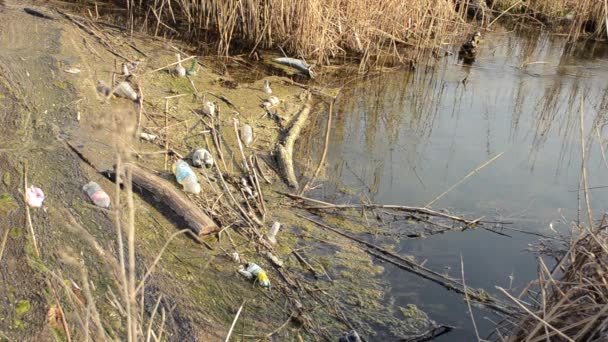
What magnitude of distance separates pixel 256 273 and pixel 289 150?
1348 mm

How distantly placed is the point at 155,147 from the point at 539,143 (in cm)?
269

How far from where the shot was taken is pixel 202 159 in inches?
130

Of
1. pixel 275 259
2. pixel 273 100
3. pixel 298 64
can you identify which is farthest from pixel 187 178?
pixel 298 64

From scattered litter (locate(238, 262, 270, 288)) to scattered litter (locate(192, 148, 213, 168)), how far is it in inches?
33.0

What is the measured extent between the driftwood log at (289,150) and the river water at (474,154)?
0.14m

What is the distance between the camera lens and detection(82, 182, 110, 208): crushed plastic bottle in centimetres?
264

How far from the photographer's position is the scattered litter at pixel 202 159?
10.8ft

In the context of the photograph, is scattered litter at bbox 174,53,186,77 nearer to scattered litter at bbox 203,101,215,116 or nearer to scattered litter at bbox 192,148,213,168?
scattered litter at bbox 203,101,215,116

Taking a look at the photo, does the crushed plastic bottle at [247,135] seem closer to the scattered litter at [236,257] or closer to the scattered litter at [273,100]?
the scattered litter at [273,100]

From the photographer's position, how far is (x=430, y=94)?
202 inches

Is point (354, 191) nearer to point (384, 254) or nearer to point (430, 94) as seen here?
point (384, 254)

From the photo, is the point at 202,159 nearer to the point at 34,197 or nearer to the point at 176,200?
the point at 176,200

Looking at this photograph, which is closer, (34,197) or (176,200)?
(34,197)

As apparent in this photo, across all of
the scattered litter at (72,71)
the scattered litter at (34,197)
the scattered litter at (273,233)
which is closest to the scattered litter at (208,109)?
the scattered litter at (72,71)
